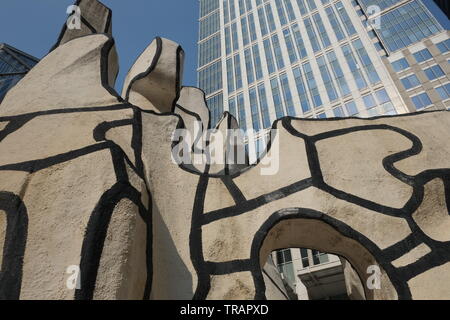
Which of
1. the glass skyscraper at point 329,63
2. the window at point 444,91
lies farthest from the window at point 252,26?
the window at point 444,91

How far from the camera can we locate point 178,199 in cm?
308

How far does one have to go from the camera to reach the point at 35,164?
2.23 m

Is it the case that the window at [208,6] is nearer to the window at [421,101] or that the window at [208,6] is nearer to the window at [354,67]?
the window at [354,67]

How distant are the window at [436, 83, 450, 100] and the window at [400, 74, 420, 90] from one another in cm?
146

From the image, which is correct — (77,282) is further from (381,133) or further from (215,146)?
(215,146)

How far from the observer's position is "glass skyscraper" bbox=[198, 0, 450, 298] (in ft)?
77.9

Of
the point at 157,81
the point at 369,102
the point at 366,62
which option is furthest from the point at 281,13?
the point at 157,81

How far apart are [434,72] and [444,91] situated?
1.89 metres

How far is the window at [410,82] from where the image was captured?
24.2 meters

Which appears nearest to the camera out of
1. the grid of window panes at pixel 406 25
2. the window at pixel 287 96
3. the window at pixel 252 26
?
the window at pixel 287 96

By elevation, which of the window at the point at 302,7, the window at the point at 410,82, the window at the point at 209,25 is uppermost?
the window at the point at 209,25

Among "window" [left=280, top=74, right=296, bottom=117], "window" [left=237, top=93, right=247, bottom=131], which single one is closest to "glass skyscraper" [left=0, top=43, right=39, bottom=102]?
"window" [left=237, top=93, right=247, bottom=131]

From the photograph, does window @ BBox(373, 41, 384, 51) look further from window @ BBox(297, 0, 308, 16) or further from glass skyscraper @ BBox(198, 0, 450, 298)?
window @ BBox(297, 0, 308, 16)

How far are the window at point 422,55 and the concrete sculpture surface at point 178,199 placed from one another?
2519 centimetres
